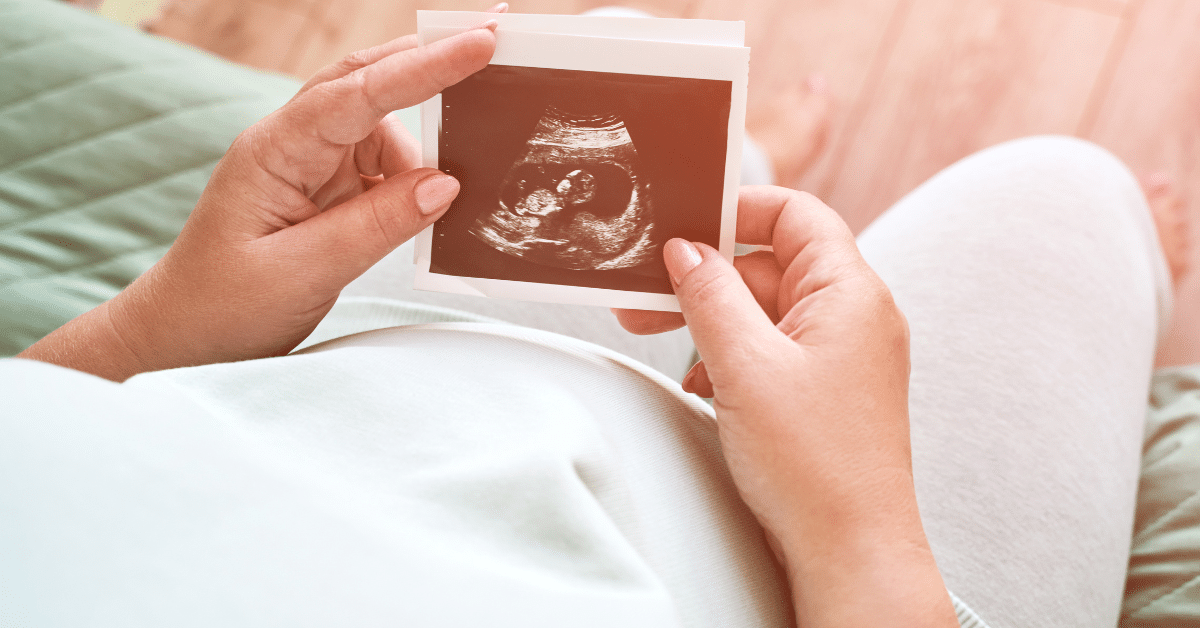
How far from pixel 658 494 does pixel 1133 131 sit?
145 cm

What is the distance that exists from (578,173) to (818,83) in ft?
3.33

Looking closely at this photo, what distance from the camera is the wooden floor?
1.33 m

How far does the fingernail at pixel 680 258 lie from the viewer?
0.59m

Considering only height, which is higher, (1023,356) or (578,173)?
(578,173)

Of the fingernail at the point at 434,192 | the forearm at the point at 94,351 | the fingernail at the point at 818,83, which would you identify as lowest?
the forearm at the point at 94,351

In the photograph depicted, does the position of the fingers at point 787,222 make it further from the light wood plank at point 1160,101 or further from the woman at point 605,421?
the light wood plank at point 1160,101

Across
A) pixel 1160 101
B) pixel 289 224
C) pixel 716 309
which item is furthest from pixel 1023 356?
pixel 1160 101

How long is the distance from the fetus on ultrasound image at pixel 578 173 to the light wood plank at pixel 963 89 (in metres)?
0.92

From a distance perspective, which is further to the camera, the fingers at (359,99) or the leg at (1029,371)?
the leg at (1029,371)

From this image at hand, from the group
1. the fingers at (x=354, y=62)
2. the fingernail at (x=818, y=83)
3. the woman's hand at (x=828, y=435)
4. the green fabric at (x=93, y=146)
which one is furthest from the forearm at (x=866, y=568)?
the fingernail at (x=818, y=83)

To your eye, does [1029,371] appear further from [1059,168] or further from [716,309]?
[716,309]

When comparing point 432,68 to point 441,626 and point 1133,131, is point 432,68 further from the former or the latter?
point 1133,131

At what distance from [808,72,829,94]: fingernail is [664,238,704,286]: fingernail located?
984 mm

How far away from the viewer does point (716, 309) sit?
55 cm
